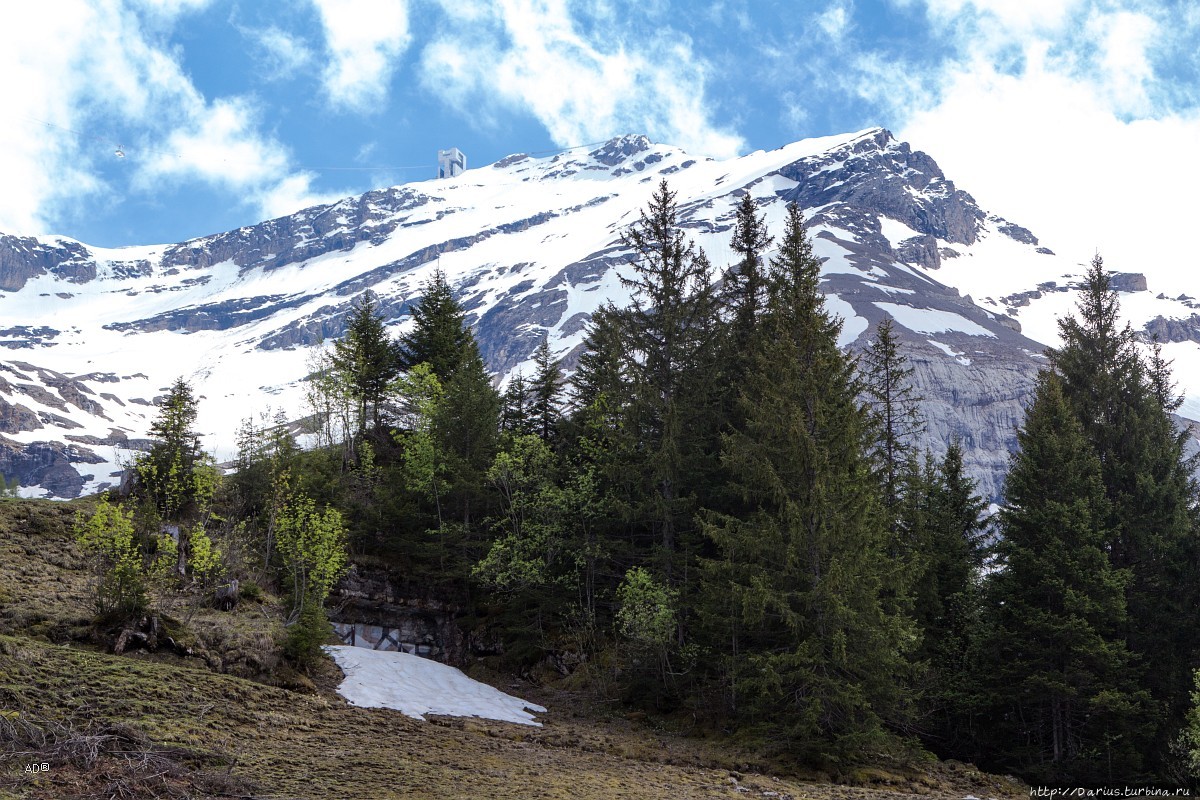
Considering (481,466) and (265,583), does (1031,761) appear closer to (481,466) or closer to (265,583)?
(481,466)

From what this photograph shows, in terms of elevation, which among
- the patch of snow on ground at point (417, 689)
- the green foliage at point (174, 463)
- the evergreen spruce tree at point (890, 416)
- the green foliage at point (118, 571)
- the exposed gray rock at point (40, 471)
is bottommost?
the patch of snow on ground at point (417, 689)

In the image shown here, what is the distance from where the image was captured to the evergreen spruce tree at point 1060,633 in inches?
830

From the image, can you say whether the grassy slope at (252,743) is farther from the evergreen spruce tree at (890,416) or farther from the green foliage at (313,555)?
the evergreen spruce tree at (890,416)

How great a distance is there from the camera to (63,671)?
10984 mm

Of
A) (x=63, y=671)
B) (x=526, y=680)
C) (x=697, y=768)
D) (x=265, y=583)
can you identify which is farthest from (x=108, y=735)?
(x=526, y=680)

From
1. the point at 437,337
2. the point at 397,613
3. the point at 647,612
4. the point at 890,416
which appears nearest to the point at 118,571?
the point at 647,612

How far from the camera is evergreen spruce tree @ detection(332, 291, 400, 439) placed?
130 feet

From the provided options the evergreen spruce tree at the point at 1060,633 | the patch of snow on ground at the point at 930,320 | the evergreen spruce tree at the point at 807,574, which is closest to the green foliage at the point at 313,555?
the evergreen spruce tree at the point at 807,574

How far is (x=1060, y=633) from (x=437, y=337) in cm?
3101

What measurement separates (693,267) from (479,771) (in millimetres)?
18543

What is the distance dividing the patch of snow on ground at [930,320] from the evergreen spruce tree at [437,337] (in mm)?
152821

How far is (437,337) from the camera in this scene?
42.0 m

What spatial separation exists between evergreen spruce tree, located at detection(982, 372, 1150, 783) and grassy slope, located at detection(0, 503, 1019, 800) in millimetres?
5750

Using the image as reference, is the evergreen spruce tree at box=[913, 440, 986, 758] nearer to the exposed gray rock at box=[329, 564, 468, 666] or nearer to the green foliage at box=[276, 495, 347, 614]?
the exposed gray rock at box=[329, 564, 468, 666]
